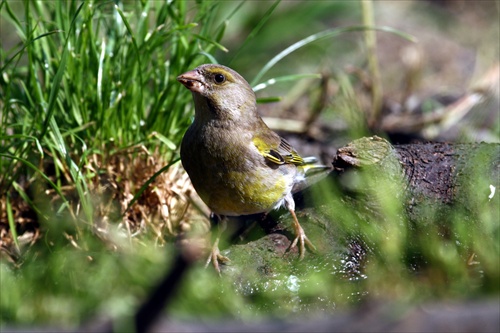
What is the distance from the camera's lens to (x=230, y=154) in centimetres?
442

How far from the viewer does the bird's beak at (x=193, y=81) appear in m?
4.37

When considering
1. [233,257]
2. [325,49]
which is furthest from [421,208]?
[325,49]

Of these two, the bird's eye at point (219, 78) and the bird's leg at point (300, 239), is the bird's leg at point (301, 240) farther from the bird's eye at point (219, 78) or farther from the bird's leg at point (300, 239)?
the bird's eye at point (219, 78)

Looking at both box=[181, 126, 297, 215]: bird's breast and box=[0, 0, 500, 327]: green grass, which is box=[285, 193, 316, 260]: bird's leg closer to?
box=[0, 0, 500, 327]: green grass

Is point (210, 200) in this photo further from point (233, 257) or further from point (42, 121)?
point (42, 121)

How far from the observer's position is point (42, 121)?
482 centimetres

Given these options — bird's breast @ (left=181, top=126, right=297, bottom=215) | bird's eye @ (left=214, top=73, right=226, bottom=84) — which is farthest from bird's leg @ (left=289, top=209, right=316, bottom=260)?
bird's eye @ (left=214, top=73, right=226, bottom=84)

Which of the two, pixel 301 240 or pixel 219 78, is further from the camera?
pixel 219 78

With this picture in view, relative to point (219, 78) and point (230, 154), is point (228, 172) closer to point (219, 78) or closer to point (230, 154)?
point (230, 154)

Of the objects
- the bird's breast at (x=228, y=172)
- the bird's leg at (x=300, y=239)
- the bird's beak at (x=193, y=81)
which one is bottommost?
the bird's leg at (x=300, y=239)

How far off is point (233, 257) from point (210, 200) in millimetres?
447

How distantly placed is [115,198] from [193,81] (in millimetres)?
1006

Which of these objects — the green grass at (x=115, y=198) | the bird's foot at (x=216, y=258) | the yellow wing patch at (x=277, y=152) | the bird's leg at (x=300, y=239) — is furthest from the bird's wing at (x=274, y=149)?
the bird's foot at (x=216, y=258)

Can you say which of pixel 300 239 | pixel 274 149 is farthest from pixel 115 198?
pixel 300 239
